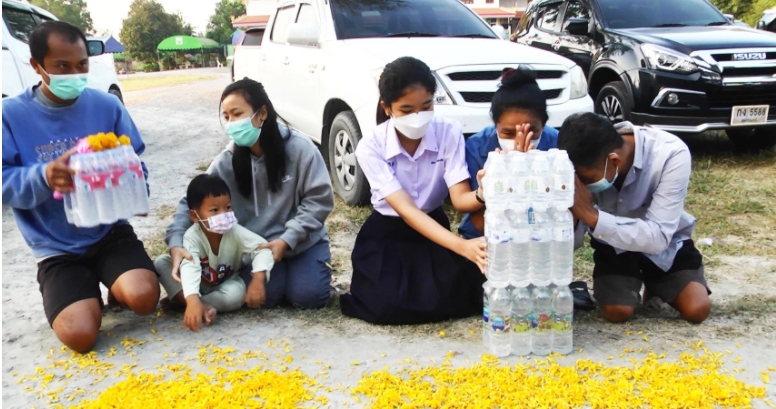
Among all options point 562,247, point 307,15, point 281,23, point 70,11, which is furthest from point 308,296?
point 70,11

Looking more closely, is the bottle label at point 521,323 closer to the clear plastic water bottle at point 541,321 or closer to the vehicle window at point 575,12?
the clear plastic water bottle at point 541,321

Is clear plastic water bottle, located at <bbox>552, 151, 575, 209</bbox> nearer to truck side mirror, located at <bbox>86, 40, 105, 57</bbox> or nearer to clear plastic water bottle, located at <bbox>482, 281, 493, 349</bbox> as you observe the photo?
clear plastic water bottle, located at <bbox>482, 281, 493, 349</bbox>

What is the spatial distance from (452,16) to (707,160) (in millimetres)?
3174

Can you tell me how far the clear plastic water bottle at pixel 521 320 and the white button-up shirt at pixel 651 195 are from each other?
0.44 m

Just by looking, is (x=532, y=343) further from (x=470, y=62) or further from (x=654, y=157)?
(x=470, y=62)

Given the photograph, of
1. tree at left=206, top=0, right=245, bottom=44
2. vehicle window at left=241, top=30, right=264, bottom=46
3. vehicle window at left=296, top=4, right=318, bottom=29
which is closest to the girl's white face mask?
vehicle window at left=296, top=4, right=318, bottom=29

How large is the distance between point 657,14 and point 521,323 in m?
5.58

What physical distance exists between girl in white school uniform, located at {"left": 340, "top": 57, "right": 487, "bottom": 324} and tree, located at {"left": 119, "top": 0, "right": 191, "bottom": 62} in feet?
189

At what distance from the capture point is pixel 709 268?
3.93 metres

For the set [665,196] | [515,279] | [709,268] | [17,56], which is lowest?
[709,268]

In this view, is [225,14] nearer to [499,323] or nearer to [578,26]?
[578,26]

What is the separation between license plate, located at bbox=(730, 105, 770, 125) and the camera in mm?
5988

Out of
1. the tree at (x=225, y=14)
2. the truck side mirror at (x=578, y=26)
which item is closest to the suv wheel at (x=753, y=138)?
the truck side mirror at (x=578, y=26)

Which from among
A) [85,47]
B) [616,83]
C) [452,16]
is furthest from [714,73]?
[85,47]
